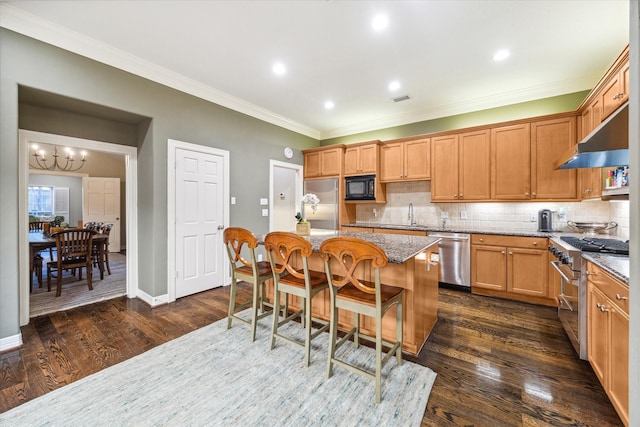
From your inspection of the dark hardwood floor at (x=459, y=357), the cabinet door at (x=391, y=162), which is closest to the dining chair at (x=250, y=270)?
the dark hardwood floor at (x=459, y=357)

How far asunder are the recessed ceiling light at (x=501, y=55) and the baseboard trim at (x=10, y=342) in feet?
17.7

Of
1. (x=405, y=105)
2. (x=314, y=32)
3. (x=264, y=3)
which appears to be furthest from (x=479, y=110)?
(x=264, y=3)

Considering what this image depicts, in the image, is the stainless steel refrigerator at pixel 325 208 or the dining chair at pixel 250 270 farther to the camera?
the stainless steel refrigerator at pixel 325 208

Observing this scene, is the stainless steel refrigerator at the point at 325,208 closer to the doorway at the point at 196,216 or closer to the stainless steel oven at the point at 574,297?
the doorway at the point at 196,216

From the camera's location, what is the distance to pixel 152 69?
313cm

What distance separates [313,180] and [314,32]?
303cm

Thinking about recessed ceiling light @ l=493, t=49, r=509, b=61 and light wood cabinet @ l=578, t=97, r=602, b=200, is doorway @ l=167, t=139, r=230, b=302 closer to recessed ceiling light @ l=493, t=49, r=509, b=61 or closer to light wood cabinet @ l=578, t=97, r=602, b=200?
recessed ceiling light @ l=493, t=49, r=509, b=61

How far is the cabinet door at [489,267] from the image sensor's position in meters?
3.47

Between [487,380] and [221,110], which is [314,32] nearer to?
[221,110]

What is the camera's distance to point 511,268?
11.2 ft

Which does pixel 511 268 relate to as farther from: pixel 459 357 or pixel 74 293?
pixel 74 293

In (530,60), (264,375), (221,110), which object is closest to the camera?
(264,375)

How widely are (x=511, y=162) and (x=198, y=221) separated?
4.44 m

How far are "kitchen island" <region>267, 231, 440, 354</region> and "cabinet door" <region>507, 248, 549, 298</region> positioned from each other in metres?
1.51
